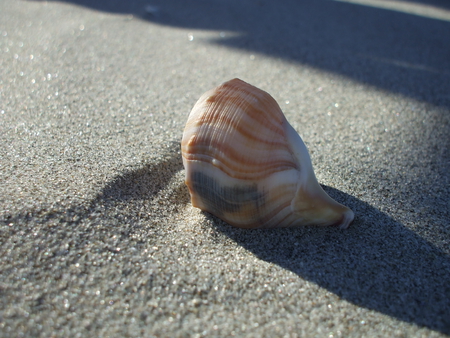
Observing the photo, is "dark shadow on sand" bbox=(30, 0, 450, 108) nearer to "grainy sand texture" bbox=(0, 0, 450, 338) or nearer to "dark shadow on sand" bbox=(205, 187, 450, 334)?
"grainy sand texture" bbox=(0, 0, 450, 338)

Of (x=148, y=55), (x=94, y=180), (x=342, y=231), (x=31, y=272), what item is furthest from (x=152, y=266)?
(x=148, y=55)

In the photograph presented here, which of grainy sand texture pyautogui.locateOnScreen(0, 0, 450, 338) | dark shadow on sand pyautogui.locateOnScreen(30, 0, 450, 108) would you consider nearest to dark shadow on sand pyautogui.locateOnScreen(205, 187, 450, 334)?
grainy sand texture pyautogui.locateOnScreen(0, 0, 450, 338)

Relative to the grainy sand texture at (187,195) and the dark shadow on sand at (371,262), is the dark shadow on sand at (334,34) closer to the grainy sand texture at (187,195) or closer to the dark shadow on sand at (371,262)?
the grainy sand texture at (187,195)

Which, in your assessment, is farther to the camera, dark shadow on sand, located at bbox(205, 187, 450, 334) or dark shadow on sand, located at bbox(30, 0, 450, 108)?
dark shadow on sand, located at bbox(30, 0, 450, 108)

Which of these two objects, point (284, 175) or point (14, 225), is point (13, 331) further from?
point (284, 175)

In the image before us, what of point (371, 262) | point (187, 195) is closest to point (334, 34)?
point (187, 195)
